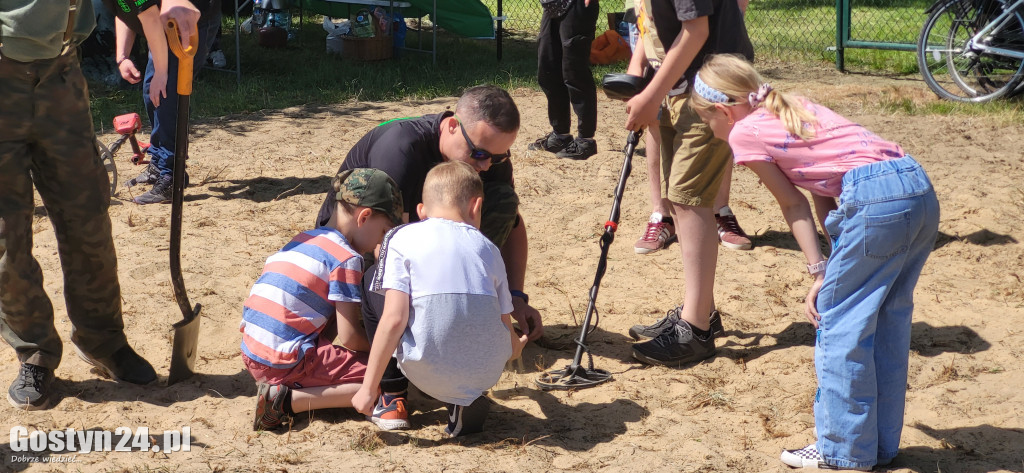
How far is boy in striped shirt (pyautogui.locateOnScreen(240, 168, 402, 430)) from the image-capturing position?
3.10m

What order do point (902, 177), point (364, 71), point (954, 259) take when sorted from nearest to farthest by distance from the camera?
point (902, 177), point (954, 259), point (364, 71)

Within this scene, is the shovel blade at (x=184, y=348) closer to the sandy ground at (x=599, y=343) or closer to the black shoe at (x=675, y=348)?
the sandy ground at (x=599, y=343)

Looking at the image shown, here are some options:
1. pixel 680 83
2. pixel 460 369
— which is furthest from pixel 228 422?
pixel 680 83

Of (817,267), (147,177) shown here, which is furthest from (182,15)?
(147,177)

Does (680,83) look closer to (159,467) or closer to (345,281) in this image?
(345,281)

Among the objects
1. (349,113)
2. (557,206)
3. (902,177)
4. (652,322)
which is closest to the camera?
(902,177)

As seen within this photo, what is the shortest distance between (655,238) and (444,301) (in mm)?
2296

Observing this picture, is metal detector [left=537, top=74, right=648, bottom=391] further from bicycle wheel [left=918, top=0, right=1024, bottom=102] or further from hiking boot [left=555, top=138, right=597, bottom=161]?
bicycle wheel [left=918, top=0, right=1024, bottom=102]

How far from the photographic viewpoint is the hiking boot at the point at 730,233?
4.94 m

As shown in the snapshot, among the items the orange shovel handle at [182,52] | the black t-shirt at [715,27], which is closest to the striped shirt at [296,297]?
the orange shovel handle at [182,52]

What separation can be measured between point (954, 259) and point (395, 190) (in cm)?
300

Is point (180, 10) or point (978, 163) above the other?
point (180, 10)

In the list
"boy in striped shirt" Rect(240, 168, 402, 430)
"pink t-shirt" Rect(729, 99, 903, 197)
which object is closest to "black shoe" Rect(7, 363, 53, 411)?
"boy in striped shirt" Rect(240, 168, 402, 430)

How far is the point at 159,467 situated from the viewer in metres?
2.90
